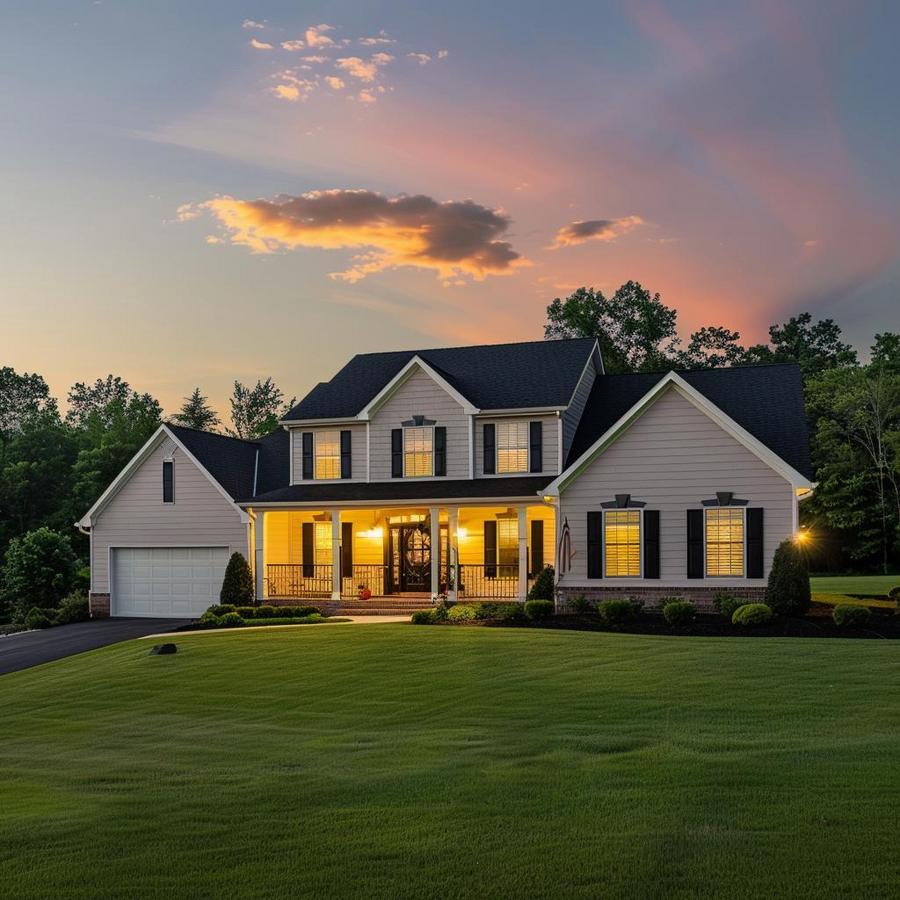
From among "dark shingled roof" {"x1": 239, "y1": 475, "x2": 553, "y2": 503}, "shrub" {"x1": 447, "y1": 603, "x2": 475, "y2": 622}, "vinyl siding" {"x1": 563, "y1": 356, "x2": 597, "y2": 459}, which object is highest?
"vinyl siding" {"x1": 563, "y1": 356, "x2": 597, "y2": 459}

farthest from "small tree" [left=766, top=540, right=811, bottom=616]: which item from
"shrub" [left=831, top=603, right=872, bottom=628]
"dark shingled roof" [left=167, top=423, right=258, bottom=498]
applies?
"dark shingled roof" [left=167, top=423, right=258, bottom=498]

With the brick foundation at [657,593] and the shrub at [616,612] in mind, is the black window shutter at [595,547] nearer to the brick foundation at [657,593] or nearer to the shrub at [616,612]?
the brick foundation at [657,593]

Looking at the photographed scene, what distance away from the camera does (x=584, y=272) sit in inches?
1769

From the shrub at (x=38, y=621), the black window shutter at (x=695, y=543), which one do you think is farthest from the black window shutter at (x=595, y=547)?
the shrub at (x=38, y=621)

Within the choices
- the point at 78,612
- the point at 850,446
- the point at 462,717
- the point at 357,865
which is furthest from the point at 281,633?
the point at 850,446

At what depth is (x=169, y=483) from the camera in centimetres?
3356

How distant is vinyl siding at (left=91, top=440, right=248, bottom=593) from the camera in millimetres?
32875

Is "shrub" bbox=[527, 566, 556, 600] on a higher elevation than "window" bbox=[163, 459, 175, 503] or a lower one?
lower

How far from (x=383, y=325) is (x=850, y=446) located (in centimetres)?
2958

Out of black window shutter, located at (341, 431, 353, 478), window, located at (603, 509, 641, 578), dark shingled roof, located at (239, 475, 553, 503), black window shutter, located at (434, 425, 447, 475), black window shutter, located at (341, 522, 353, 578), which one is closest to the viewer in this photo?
window, located at (603, 509, 641, 578)

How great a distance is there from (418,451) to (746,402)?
10610 mm

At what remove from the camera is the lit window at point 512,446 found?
31.0 meters

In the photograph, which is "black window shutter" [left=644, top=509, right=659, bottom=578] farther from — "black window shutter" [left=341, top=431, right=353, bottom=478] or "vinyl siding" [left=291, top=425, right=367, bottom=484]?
"black window shutter" [left=341, top=431, right=353, bottom=478]

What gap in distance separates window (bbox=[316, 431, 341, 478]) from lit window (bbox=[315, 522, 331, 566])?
5.91 ft
